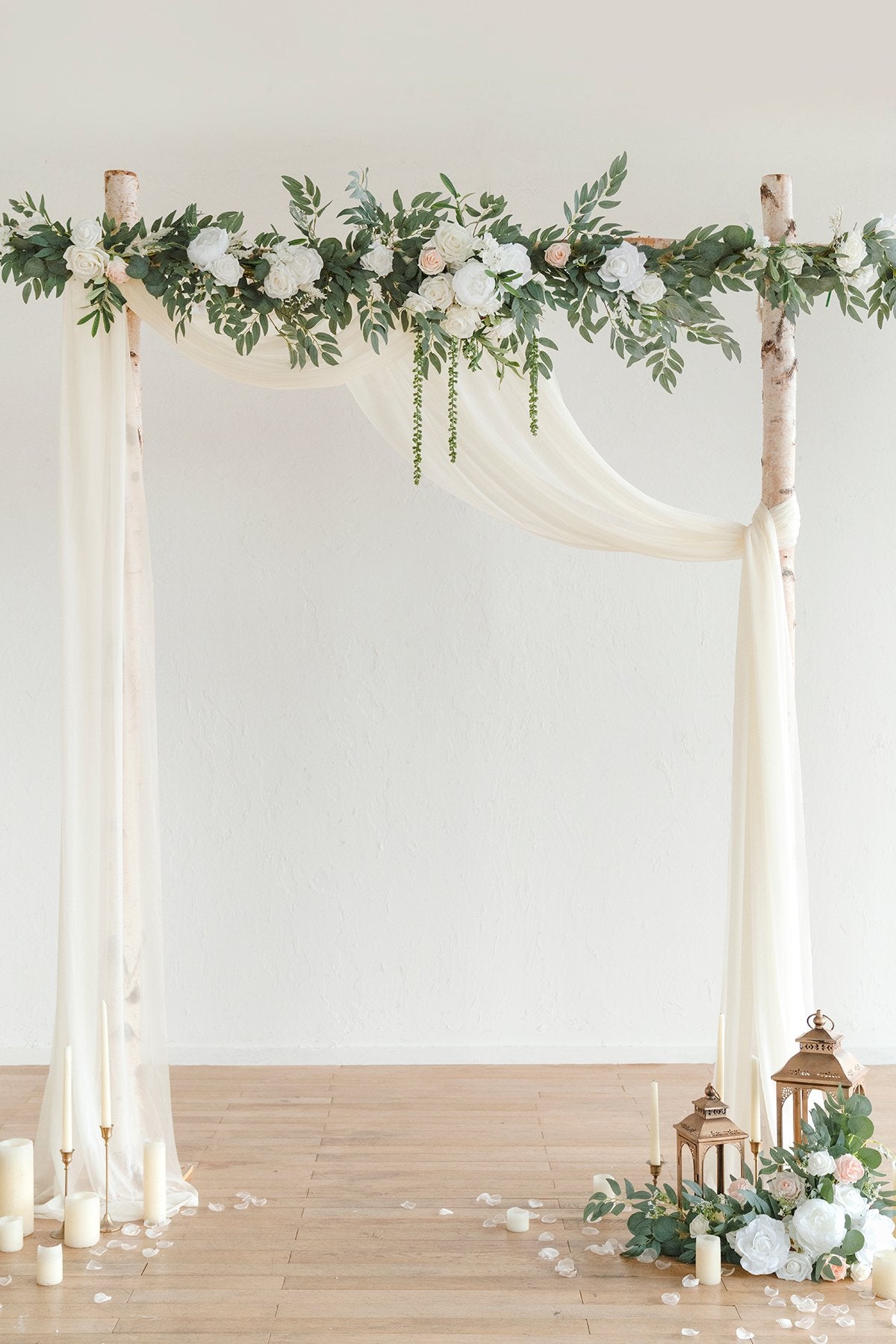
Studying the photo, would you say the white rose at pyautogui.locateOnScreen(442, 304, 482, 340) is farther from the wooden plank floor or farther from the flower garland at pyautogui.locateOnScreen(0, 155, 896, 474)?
the wooden plank floor

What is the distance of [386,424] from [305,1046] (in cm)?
217

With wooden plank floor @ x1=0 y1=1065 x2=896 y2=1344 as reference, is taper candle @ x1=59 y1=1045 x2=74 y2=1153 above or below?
above

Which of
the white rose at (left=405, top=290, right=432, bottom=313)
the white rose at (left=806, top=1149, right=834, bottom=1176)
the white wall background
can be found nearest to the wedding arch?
the white rose at (left=405, top=290, right=432, bottom=313)

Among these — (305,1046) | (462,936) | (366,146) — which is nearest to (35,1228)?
(305,1046)

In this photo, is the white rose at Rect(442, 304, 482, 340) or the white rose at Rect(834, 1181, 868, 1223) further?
the white rose at Rect(442, 304, 482, 340)

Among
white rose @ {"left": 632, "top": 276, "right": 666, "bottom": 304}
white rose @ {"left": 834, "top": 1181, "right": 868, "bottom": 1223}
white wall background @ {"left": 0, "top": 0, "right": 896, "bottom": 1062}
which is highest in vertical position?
white rose @ {"left": 632, "top": 276, "right": 666, "bottom": 304}

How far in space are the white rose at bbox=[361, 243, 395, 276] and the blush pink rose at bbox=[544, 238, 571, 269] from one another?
0.41 metres

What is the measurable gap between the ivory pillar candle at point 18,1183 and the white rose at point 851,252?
2958 mm

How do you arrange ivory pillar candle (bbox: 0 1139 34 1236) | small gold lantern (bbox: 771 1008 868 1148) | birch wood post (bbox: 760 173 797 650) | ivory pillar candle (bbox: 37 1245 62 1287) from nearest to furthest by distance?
ivory pillar candle (bbox: 37 1245 62 1287) < small gold lantern (bbox: 771 1008 868 1148) < ivory pillar candle (bbox: 0 1139 34 1236) < birch wood post (bbox: 760 173 797 650)

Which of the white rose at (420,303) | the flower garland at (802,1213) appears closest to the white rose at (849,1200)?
the flower garland at (802,1213)

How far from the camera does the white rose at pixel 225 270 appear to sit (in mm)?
2906

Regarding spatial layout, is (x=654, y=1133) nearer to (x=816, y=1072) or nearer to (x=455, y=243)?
(x=816, y=1072)

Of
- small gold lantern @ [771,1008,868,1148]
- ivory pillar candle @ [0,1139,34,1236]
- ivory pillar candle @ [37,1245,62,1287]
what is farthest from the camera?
ivory pillar candle @ [0,1139,34,1236]

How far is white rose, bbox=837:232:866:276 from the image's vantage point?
9.84 ft
